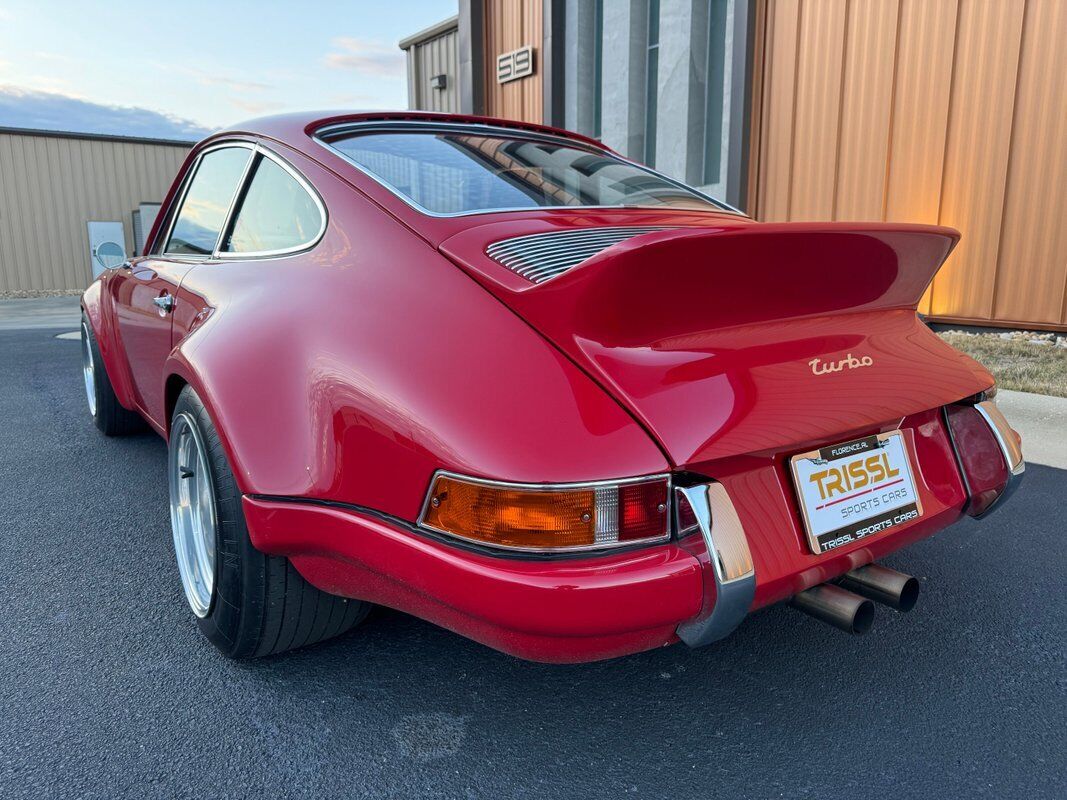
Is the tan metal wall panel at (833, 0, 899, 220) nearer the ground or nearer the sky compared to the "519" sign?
nearer the ground

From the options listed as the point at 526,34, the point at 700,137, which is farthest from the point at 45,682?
the point at 526,34

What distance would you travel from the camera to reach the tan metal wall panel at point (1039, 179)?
5.97m

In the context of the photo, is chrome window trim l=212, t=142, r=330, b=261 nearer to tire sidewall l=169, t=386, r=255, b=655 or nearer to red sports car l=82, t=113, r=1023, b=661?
red sports car l=82, t=113, r=1023, b=661

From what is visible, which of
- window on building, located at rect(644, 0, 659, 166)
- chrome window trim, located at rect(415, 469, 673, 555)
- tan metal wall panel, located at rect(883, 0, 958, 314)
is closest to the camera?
chrome window trim, located at rect(415, 469, 673, 555)

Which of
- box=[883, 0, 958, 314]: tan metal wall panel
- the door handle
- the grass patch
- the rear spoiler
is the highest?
box=[883, 0, 958, 314]: tan metal wall panel

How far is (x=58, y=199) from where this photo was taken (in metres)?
19.9

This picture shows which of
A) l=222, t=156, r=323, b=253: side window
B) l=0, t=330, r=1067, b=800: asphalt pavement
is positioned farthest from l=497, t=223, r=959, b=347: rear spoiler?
l=0, t=330, r=1067, b=800: asphalt pavement

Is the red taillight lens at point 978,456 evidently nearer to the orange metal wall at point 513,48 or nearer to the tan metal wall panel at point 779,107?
the tan metal wall panel at point 779,107

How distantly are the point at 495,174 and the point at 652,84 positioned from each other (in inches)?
317

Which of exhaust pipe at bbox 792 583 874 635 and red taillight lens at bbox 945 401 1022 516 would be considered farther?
red taillight lens at bbox 945 401 1022 516

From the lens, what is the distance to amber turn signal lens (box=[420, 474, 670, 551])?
1.30 m

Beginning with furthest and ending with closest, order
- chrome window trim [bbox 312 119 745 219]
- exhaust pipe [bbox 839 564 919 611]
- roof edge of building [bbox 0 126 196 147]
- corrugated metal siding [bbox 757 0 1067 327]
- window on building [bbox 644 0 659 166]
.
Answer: roof edge of building [bbox 0 126 196 147] < window on building [bbox 644 0 659 166] < corrugated metal siding [bbox 757 0 1067 327] < chrome window trim [bbox 312 119 745 219] < exhaust pipe [bbox 839 564 919 611]

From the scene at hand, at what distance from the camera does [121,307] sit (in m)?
3.12

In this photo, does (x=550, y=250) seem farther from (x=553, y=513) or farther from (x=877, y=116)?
(x=877, y=116)
